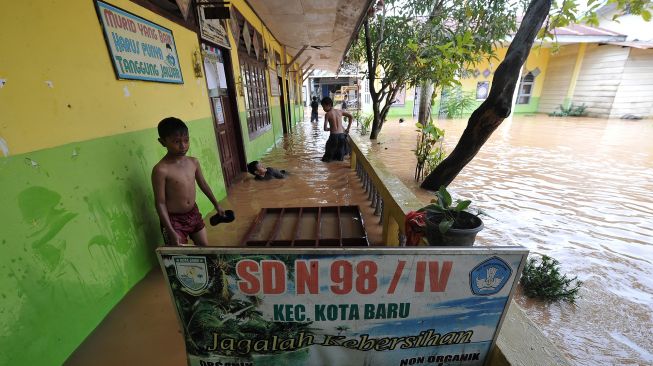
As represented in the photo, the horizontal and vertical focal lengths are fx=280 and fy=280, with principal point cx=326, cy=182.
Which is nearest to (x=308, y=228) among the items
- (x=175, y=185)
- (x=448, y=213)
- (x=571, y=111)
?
(x=175, y=185)

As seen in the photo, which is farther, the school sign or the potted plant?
the potted plant

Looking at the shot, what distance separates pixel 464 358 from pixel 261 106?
7.54 m

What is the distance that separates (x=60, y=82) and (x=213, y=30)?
120 inches

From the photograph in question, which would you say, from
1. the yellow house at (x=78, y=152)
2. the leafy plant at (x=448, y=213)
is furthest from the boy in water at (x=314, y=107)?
the leafy plant at (x=448, y=213)

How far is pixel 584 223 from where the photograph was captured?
3.85m

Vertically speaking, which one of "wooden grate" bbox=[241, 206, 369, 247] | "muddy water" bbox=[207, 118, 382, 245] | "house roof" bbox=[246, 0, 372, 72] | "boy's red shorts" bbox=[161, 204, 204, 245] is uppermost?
"house roof" bbox=[246, 0, 372, 72]

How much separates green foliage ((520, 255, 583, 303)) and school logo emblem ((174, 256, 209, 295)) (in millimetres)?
2768

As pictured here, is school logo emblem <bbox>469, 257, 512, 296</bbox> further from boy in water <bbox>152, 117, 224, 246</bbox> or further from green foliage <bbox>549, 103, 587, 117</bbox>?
green foliage <bbox>549, 103, 587, 117</bbox>

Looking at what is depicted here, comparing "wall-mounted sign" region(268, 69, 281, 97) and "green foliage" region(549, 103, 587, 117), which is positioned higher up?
"wall-mounted sign" region(268, 69, 281, 97)

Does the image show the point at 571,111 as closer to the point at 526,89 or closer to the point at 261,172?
the point at 526,89

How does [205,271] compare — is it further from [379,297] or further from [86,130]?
[86,130]

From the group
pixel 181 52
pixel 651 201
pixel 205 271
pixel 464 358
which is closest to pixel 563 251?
pixel 464 358

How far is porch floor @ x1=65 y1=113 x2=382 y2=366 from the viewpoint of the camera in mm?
1806

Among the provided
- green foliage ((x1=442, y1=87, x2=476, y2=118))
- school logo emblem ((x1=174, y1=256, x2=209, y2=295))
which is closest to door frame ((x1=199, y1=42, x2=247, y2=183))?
school logo emblem ((x1=174, y1=256, x2=209, y2=295))
